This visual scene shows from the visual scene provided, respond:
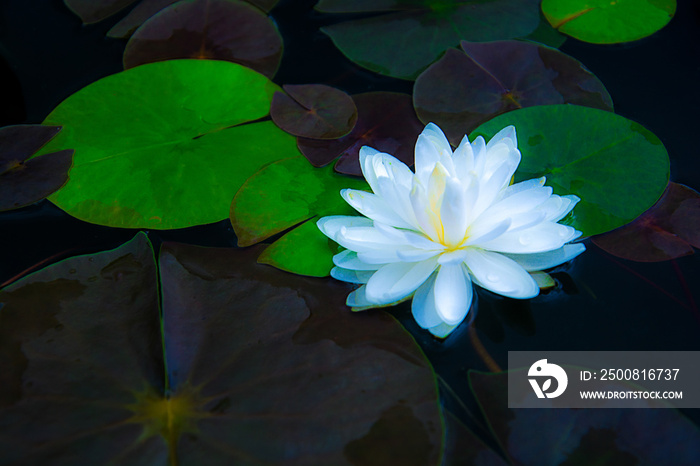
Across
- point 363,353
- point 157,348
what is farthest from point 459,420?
point 157,348

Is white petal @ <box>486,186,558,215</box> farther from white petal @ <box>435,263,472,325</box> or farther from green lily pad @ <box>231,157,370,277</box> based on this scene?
green lily pad @ <box>231,157,370,277</box>

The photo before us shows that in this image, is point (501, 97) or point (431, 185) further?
point (501, 97)

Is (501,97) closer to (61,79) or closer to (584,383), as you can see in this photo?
(584,383)

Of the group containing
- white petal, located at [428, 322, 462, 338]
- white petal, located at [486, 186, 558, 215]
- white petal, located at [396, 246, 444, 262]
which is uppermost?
white petal, located at [486, 186, 558, 215]

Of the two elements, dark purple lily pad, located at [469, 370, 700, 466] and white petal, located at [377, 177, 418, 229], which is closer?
dark purple lily pad, located at [469, 370, 700, 466]

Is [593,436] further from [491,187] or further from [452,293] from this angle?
[491,187]

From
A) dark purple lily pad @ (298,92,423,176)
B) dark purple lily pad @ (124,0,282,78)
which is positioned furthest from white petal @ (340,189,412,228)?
dark purple lily pad @ (124,0,282,78)

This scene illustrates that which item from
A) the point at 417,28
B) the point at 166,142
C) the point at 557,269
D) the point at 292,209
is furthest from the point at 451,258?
the point at 417,28

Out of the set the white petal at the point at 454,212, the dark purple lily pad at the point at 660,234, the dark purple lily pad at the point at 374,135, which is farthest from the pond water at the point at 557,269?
the white petal at the point at 454,212
